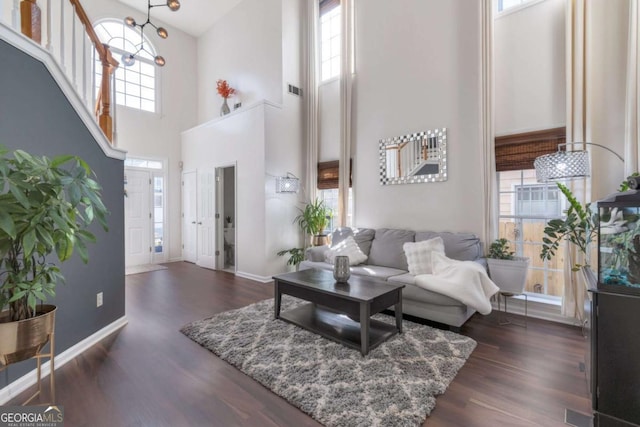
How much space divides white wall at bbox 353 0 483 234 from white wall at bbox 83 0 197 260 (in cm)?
446

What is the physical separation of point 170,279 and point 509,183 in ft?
17.4

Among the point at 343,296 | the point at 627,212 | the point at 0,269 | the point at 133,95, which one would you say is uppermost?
the point at 133,95

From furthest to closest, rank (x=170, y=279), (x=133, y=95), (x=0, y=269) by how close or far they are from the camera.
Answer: (x=133, y=95)
(x=170, y=279)
(x=0, y=269)

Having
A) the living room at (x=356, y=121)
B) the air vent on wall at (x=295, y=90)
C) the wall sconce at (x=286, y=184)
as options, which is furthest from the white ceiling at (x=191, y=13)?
the wall sconce at (x=286, y=184)

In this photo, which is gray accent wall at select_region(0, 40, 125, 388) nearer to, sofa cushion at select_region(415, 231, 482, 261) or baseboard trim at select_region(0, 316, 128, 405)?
baseboard trim at select_region(0, 316, 128, 405)

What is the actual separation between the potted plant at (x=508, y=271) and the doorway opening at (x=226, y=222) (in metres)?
4.14

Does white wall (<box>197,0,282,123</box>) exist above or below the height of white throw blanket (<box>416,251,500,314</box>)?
above

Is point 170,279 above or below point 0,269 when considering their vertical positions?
below

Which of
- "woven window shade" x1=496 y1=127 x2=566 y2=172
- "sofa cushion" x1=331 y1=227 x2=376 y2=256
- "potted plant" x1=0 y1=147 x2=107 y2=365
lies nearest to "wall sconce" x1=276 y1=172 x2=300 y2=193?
"sofa cushion" x1=331 y1=227 x2=376 y2=256

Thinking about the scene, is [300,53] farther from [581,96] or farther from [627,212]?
[627,212]

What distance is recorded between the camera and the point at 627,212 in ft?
4.98

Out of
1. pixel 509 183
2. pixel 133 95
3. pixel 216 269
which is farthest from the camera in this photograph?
pixel 133 95

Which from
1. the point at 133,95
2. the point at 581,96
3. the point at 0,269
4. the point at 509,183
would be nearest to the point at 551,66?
the point at 581,96

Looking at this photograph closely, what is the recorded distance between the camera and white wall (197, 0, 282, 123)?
5.41m
